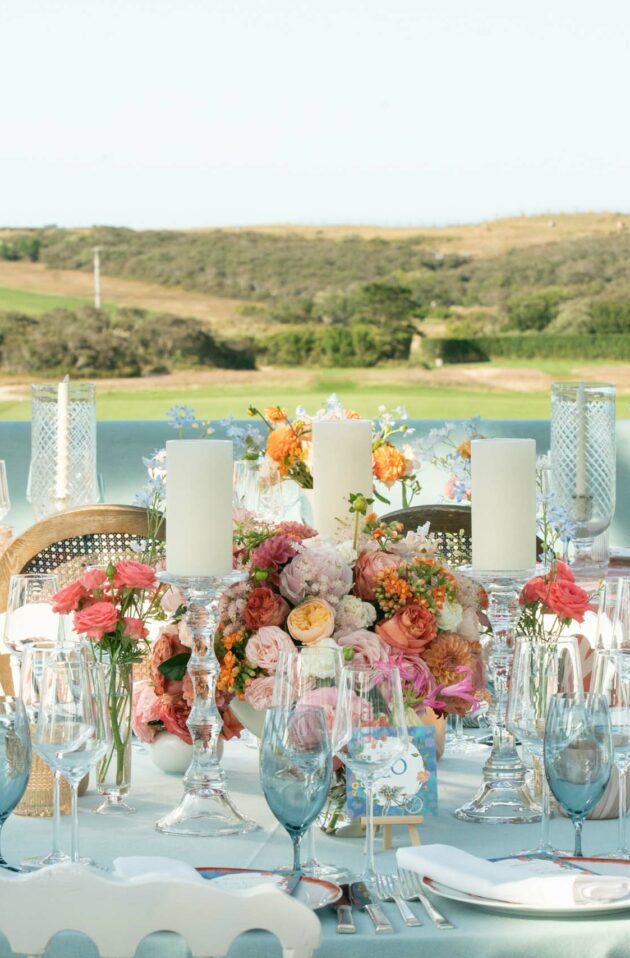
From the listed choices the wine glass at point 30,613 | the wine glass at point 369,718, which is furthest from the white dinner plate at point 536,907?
the wine glass at point 30,613

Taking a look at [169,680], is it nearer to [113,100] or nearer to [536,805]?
[536,805]

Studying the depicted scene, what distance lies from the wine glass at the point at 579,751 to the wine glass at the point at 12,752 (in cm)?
47

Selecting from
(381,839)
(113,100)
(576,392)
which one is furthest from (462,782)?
(113,100)

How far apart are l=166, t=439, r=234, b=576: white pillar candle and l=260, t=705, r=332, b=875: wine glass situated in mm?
314

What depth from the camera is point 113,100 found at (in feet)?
49.5

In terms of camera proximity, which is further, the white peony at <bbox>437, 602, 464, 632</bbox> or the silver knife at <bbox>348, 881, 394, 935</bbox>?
the white peony at <bbox>437, 602, 464, 632</bbox>

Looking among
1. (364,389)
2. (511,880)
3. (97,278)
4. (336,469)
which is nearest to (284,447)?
(336,469)

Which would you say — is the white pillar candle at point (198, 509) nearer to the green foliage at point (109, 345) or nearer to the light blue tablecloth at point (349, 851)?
the light blue tablecloth at point (349, 851)

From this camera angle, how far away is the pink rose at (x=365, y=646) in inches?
56.9

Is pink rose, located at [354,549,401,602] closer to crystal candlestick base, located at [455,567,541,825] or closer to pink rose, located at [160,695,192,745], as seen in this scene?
crystal candlestick base, located at [455,567,541,825]

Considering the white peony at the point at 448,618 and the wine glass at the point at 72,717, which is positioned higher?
the white peony at the point at 448,618

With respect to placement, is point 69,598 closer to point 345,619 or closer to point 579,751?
point 345,619

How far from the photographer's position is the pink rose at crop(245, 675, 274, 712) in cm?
144

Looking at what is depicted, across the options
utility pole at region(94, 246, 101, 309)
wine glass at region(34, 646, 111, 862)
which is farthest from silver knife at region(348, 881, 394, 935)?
utility pole at region(94, 246, 101, 309)
